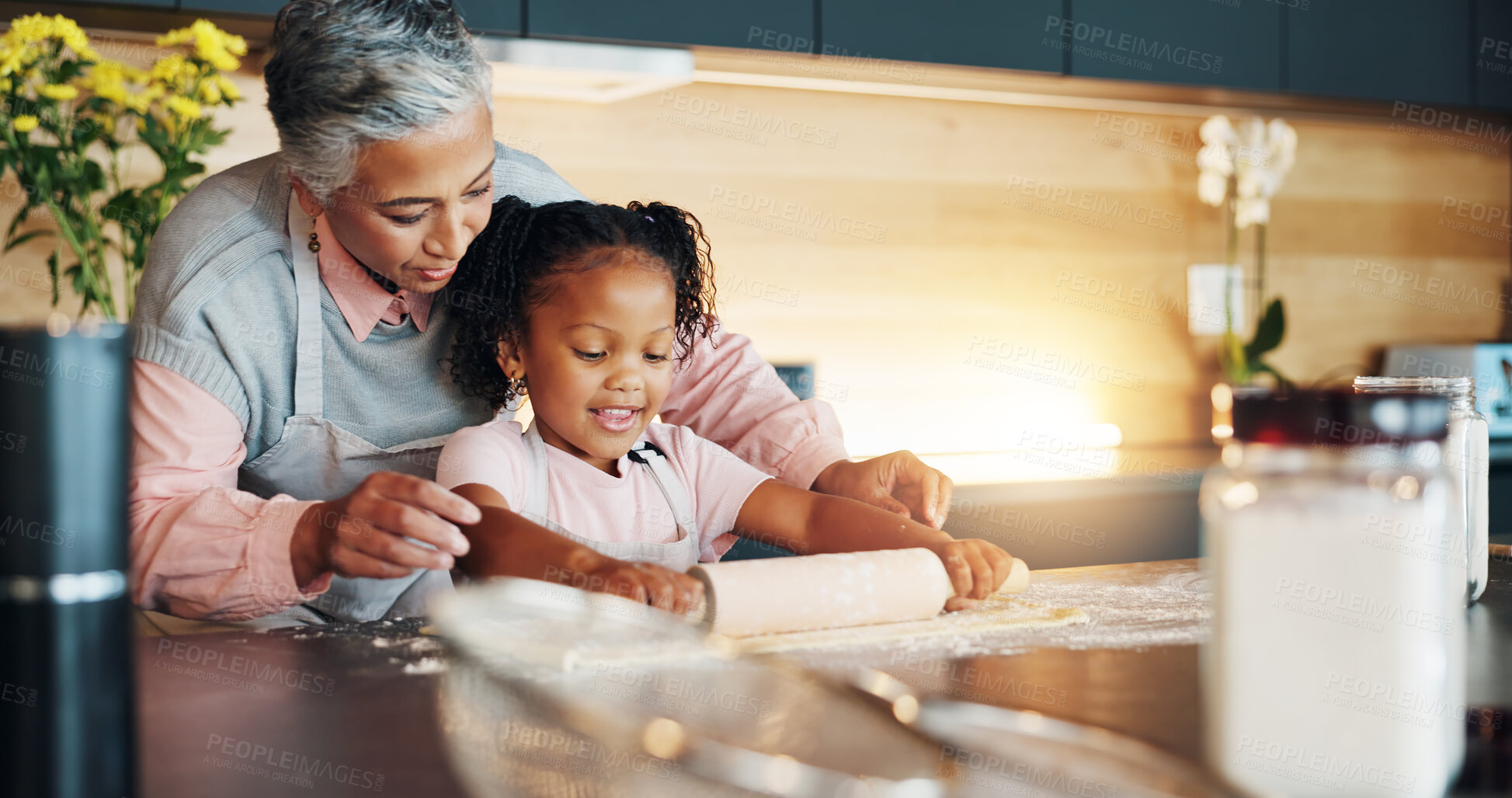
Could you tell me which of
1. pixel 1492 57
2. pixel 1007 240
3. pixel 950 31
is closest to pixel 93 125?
pixel 950 31

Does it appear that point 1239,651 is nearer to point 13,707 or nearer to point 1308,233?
point 13,707

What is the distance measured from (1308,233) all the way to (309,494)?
2690mm

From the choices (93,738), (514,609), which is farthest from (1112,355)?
(93,738)

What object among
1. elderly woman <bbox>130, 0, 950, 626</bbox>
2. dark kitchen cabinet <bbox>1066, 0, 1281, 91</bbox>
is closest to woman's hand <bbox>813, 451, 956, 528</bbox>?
elderly woman <bbox>130, 0, 950, 626</bbox>

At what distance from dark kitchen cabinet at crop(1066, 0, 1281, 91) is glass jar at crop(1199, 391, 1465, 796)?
2090mm

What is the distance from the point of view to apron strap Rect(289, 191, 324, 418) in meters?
1.22

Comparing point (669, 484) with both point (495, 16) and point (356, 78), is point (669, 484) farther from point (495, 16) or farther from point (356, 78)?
point (495, 16)

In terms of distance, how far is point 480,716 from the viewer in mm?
584

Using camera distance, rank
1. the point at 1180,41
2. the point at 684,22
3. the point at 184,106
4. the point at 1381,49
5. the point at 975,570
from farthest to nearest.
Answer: the point at 1381,49, the point at 1180,41, the point at 684,22, the point at 184,106, the point at 975,570

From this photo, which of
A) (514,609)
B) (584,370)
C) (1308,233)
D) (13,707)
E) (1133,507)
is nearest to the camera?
(13,707)

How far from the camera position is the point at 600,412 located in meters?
1.19

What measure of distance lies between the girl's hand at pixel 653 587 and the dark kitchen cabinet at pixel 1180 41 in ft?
6.19

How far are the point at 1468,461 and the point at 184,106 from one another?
1598 millimetres

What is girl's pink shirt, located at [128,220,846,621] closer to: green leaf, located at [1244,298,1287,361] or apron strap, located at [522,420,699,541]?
apron strap, located at [522,420,699,541]
